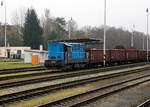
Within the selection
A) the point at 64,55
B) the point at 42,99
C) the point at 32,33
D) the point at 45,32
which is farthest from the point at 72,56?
the point at 45,32

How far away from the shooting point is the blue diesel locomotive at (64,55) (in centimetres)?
1859

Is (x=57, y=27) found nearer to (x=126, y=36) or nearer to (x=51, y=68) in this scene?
(x=126, y=36)

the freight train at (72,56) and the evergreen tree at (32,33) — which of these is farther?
the evergreen tree at (32,33)

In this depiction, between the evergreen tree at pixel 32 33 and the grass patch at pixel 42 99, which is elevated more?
the evergreen tree at pixel 32 33

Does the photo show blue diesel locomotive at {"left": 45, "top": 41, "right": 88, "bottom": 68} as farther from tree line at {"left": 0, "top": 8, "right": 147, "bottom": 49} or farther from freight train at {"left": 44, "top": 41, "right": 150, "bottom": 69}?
tree line at {"left": 0, "top": 8, "right": 147, "bottom": 49}

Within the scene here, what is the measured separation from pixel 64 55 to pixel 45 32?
189ft

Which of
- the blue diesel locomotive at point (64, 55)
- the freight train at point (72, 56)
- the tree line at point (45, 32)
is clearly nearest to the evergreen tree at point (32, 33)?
the tree line at point (45, 32)

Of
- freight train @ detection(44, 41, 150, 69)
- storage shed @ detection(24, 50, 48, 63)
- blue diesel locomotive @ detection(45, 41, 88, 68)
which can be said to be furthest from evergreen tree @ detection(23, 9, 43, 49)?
blue diesel locomotive @ detection(45, 41, 88, 68)

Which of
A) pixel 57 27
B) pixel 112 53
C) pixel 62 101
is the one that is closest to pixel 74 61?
pixel 112 53

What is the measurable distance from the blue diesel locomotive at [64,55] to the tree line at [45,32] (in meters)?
28.7

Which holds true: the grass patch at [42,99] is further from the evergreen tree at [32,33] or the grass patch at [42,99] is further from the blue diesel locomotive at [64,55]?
the evergreen tree at [32,33]

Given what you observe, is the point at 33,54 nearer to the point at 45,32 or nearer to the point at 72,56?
the point at 72,56

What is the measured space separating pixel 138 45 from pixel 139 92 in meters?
86.6

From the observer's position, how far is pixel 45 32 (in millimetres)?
74938
